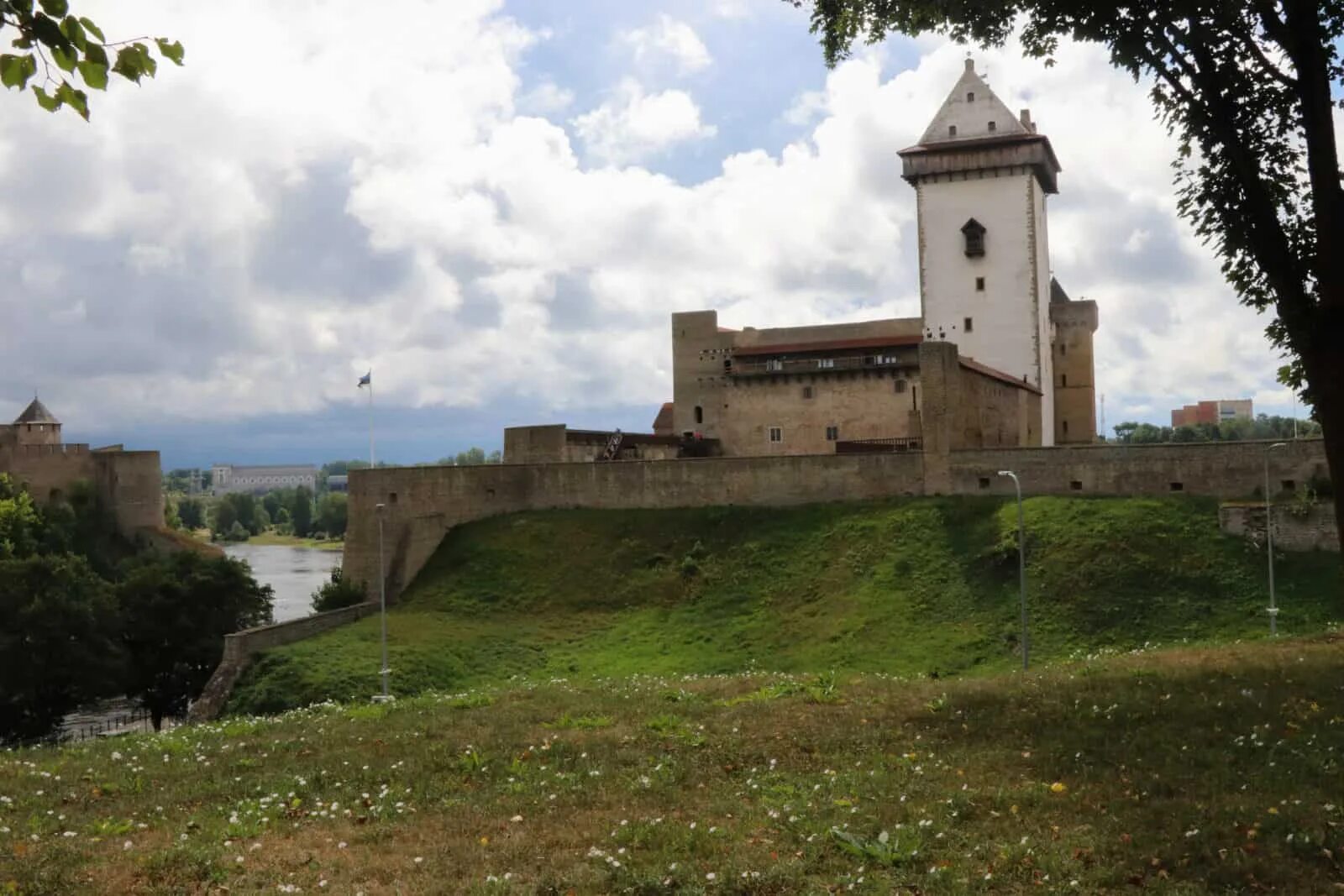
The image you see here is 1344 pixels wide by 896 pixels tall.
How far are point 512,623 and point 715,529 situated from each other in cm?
808

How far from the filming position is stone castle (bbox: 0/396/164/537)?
66625 millimetres

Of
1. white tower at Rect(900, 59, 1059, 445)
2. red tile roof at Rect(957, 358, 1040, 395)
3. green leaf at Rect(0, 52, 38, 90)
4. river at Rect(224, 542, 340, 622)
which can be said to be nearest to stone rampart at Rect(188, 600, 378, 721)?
river at Rect(224, 542, 340, 622)

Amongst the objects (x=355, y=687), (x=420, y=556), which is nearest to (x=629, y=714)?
(x=355, y=687)

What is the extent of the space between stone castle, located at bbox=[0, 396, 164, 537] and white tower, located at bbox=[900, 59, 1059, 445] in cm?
4887

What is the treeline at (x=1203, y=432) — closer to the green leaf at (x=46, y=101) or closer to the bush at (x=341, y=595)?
the bush at (x=341, y=595)

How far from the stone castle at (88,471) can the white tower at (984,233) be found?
160 ft

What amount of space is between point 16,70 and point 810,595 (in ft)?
99.2

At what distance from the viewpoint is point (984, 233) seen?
51656 mm

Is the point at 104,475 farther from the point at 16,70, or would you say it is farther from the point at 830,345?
the point at 16,70

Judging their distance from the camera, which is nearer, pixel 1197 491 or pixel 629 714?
pixel 629 714

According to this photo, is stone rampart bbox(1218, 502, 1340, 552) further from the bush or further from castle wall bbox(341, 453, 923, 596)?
the bush

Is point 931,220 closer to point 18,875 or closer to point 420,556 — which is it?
point 420,556

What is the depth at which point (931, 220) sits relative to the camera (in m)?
52.7

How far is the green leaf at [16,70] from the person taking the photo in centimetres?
527
